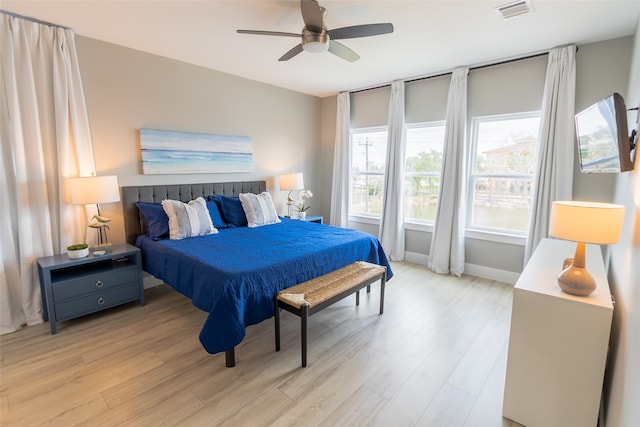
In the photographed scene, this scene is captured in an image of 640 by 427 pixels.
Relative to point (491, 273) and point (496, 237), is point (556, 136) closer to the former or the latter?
point (496, 237)

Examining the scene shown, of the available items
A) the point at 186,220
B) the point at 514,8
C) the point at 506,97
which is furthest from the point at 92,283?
the point at 506,97

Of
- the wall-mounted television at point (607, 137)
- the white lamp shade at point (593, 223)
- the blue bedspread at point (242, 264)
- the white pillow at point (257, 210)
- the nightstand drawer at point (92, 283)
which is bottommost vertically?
the nightstand drawer at point (92, 283)

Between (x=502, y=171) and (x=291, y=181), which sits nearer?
(x=502, y=171)

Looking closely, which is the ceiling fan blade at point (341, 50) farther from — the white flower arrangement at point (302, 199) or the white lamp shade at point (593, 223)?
the white flower arrangement at point (302, 199)

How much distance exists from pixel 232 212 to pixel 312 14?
8.31ft

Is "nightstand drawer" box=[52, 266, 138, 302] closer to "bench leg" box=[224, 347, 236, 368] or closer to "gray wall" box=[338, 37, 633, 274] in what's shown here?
"bench leg" box=[224, 347, 236, 368]

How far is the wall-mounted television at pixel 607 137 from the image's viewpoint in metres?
1.72

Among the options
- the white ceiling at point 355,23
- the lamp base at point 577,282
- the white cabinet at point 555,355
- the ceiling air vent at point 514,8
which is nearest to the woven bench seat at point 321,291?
the white cabinet at point 555,355

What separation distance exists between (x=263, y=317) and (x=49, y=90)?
2.90 metres

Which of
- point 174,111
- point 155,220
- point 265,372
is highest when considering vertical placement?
point 174,111

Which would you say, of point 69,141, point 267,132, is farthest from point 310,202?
point 69,141

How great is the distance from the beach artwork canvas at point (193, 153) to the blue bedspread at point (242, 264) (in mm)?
939

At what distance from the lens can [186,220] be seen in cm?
326

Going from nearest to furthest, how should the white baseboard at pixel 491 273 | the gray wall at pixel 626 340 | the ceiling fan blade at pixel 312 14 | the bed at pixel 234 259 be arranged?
1. the gray wall at pixel 626 340
2. the ceiling fan blade at pixel 312 14
3. the bed at pixel 234 259
4. the white baseboard at pixel 491 273
